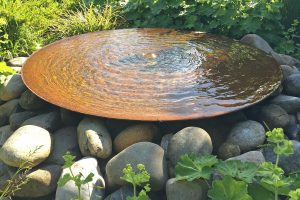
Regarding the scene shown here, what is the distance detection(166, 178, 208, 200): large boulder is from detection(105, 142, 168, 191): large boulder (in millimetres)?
131

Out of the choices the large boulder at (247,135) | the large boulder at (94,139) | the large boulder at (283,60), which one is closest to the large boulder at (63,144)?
the large boulder at (94,139)

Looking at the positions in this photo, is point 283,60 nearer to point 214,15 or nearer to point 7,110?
point 214,15

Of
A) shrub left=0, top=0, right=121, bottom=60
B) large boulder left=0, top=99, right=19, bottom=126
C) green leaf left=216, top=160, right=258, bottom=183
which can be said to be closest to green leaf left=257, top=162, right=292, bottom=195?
green leaf left=216, top=160, right=258, bottom=183

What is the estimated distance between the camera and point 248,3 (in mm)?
5668

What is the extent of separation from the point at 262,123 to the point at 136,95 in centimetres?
105

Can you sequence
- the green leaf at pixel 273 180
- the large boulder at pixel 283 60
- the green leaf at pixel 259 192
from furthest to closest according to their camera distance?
the large boulder at pixel 283 60 → the green leaf at pixel 259 192 → the green leaf at pixel 273 180

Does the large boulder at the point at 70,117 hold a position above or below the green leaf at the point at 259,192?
above

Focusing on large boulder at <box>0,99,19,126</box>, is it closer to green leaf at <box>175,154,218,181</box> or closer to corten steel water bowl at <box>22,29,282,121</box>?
corten steel water bowl at <box>22,29,282,121</box>

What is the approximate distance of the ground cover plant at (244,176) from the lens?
2559mm

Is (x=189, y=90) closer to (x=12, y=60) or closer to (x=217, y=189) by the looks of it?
(x=217, y=189)

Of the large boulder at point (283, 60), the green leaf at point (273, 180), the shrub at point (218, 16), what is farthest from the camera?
the shrub at point (218, 16)

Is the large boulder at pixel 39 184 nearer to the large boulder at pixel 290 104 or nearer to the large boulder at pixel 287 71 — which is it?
the large boulder at pixel 290 104

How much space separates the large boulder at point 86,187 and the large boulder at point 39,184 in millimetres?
226

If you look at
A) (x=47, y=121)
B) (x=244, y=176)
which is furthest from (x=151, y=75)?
(x=244, y=176)
